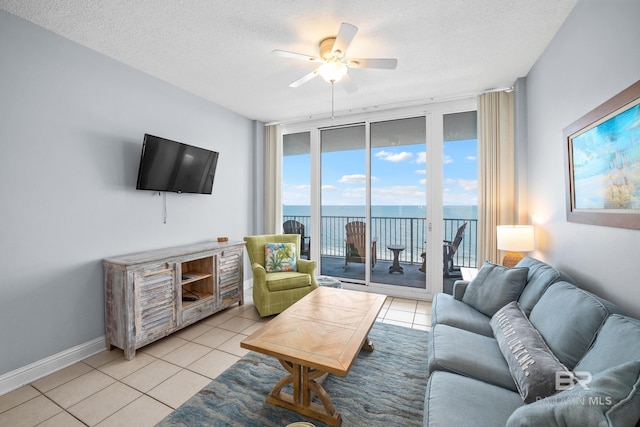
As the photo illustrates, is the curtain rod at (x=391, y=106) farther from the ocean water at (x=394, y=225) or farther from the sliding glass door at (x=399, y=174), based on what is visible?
the ocean water at (x=394, y=225)

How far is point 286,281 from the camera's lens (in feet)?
10.4

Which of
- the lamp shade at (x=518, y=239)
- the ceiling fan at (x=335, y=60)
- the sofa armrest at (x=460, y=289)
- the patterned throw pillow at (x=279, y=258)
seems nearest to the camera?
the ceiling fan at (x=335, y=60)

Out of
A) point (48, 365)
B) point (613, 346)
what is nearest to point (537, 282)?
point (613, 346)

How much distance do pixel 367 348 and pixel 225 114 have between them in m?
3.59

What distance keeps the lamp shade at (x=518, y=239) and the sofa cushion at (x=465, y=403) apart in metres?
→ 1.78

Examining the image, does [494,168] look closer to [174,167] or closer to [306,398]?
[306,398]

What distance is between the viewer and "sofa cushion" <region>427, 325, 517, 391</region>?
4.64 ft

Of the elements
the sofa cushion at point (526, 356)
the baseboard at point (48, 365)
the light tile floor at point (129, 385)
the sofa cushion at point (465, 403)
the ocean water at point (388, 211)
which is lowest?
the light tile floor at point (129, 385)

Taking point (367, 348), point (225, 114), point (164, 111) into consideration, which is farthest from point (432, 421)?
point (225, 114)

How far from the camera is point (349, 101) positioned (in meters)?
3.72

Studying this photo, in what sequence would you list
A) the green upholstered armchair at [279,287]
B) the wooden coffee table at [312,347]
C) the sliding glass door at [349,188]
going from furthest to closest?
1. the sliding glass door at [349,188]
2. the green upholstered armchair at [279,287]
3. the wooden coffee table at [312,347]

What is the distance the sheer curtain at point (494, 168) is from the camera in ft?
Answer: 10.6

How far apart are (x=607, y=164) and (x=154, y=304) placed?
3592 mm

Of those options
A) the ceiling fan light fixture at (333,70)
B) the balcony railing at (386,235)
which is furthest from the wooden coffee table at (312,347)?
the balcony railing at (386,235)
